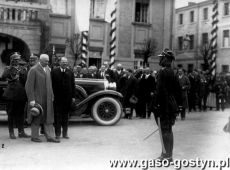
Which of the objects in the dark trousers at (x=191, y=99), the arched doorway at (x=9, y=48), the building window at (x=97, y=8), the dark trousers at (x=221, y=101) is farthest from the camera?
the building window at (x=97, y=8)

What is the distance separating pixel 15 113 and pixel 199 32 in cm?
3282

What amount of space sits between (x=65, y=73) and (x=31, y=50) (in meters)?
9.65

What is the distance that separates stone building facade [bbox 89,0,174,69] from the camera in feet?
79.5

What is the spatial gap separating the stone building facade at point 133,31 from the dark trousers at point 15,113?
50.5 ft

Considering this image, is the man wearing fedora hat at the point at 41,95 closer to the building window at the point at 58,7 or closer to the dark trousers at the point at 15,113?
the dark trousers at the point at 15,113

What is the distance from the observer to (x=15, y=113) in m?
8.45

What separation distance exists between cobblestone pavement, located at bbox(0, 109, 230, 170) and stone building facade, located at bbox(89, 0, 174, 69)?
1415cm

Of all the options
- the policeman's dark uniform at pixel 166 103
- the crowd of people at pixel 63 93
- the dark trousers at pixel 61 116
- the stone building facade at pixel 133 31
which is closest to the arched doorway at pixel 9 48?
the crowd of people at pixel 63 93

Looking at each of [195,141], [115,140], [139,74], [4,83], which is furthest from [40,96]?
[139,74]

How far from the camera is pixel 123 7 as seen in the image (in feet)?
80.2

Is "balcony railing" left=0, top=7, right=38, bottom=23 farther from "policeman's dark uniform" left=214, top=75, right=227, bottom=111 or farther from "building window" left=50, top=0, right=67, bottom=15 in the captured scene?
"policeman's dark uniform" left=214, top=75, right=227, bottom=111

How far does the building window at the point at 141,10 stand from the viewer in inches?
982

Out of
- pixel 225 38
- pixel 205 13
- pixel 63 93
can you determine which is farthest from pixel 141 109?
pixel 205 13

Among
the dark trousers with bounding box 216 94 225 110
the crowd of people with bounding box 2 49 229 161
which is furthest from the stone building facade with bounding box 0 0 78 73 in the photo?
the dark trousers with bounding box 216 94 225 110
